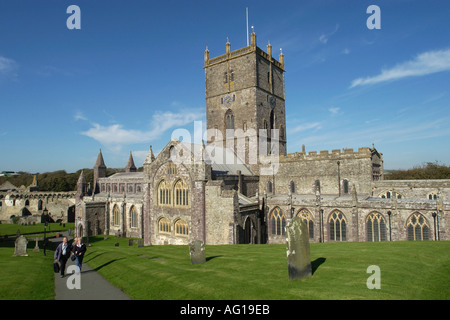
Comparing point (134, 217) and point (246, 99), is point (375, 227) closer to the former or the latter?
point (246, 99)

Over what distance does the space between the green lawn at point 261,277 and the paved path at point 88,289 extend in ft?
1.03

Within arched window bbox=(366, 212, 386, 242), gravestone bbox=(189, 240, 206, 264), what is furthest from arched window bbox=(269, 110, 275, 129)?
gravestone bbox=(189, 240, 206, 264)

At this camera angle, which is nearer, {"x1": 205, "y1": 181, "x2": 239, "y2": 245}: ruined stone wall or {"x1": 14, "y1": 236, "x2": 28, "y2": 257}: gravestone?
{"x1": 14, "y1": 236, "x2": 28, "y2": 257}: gravestone

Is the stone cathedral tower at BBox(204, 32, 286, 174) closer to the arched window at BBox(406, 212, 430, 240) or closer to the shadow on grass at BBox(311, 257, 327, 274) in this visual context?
the arched window at BBox(406, 212, 430, 240)

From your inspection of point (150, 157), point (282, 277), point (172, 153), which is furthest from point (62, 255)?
point (150, 157)

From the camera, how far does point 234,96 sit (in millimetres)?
41375

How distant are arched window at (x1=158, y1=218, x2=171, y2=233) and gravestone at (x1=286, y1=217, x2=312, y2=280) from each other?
21.9 meters

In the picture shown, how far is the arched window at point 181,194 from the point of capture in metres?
28.4

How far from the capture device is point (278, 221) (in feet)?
100

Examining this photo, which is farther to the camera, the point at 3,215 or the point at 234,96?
the point at 3,215

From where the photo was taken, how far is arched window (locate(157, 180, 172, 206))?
1186 inches

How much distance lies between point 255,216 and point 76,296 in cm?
2097
